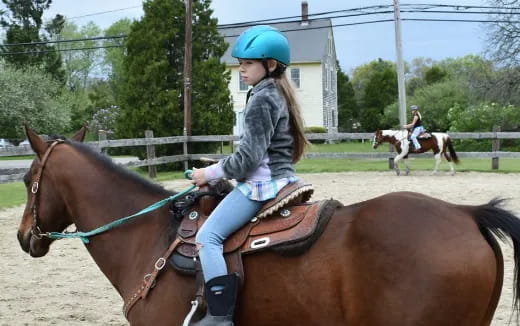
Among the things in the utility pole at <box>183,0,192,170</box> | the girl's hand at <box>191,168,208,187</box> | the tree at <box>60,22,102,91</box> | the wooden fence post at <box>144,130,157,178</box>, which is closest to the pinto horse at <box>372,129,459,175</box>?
the utility pole at <box>183,0,192,170</box>

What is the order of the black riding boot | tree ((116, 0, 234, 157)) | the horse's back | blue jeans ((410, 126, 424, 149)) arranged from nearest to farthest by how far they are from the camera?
the horse's back, the black riding boot, blue jeans ((410, 126, 424, 149)), tree ((116, 0, 234, 157))

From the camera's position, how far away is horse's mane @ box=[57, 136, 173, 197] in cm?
334

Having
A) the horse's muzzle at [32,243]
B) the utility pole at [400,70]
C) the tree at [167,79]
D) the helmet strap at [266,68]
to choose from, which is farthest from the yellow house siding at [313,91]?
the helmet strap at [266,68]

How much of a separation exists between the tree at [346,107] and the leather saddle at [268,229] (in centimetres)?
4723

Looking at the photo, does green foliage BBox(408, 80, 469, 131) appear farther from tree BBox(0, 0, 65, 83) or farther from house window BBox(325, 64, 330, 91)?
tree BBox(0, 0, 65, 83)

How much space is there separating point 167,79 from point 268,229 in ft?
61.8

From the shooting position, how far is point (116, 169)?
11.0 ft

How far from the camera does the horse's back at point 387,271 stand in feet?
7.98

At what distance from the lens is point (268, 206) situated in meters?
2.88

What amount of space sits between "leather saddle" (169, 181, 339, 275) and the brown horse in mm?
60

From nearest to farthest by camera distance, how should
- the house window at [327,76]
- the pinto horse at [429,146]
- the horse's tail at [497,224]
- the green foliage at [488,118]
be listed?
the horse's tail at [497,224]
the pinto horse at [429,146]
the green foliage at [488,118]
the house window at [327,76]

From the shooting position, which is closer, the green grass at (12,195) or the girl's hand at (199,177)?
the girl's hand at (199,177)

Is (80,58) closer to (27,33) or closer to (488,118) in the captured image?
(27,33)

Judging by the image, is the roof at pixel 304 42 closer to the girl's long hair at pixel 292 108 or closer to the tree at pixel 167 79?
the tree at pixel 167 79
